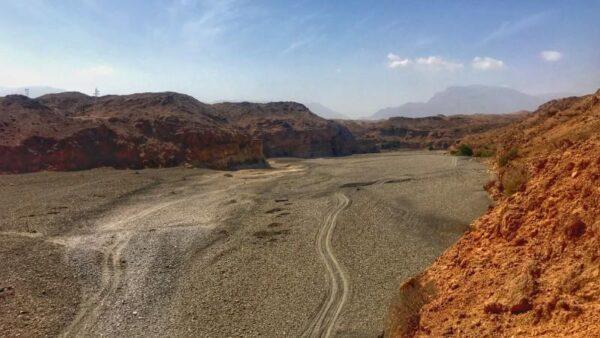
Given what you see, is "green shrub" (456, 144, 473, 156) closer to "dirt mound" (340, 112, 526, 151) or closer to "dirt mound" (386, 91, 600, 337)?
"dirt mound" (340, 112, 526, 151)

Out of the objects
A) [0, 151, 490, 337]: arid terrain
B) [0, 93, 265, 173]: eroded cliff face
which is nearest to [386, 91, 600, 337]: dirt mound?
[0, 151, 490, 337]: arid terrain

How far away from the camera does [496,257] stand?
6.84 metres

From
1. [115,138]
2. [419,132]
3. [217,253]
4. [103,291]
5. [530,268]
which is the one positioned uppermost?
[419,132]

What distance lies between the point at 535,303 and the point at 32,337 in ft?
36.5

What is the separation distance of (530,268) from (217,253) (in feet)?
43.5

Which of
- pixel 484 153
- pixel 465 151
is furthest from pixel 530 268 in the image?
pixel 465 151

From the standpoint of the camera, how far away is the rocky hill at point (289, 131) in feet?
221

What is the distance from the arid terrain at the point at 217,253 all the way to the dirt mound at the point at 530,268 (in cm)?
421

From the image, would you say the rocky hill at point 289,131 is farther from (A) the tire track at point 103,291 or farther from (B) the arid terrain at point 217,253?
(A) the tire track at point 103,291

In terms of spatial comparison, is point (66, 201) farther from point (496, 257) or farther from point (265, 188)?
point (496, 257)

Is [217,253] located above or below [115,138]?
below

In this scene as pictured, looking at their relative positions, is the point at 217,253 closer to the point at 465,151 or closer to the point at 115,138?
the point at 115,138

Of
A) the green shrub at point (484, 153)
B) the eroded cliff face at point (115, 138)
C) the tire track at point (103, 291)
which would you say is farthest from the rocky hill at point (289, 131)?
the tire track at point (103, 291)

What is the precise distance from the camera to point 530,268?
5.86 m
